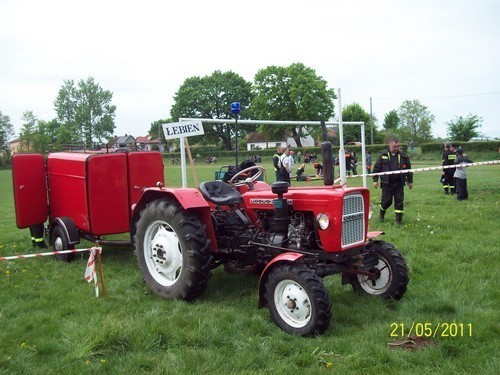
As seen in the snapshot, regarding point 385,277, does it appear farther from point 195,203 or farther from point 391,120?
point 391,120

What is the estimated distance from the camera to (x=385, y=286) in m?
4.69

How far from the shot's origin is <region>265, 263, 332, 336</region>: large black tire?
3.74 m

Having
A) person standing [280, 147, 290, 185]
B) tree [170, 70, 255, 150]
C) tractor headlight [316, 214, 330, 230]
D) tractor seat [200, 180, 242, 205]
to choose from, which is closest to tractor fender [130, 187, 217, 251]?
tractor seat [200, 180, 242, 205]

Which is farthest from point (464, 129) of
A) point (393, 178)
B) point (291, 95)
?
point (393, 178)

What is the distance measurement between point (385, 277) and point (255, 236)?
1.38 meters

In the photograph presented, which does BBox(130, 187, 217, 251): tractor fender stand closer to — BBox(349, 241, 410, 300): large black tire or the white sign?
the white sign

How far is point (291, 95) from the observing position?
54.2 meters

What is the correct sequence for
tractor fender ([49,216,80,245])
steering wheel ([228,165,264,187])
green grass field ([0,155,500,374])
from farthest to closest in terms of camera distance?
tractor fender ([49,216,80,245]), steering wheel ([228,165,264,187]), green grass field ([0,155,500,374])

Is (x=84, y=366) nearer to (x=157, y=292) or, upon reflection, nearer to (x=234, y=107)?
(x=157, y=292)

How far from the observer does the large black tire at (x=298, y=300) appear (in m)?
3.74

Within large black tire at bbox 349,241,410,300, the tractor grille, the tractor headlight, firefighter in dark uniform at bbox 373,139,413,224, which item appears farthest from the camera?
firefighter in dark uniform at bbox 373,139,413,224

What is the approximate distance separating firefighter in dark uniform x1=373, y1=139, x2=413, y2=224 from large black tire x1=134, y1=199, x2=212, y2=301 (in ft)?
16.3

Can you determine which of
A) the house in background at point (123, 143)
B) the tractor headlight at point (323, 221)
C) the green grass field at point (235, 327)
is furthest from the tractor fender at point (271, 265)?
the house in background at point (123, 143)

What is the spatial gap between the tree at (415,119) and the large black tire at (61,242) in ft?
257
